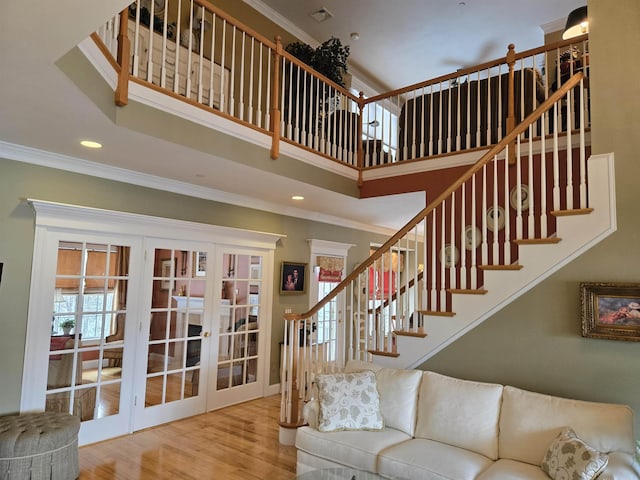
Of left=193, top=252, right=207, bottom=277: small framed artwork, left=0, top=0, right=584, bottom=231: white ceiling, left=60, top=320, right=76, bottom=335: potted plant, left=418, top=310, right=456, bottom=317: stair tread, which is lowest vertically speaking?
left=60, top=320, right=76, bottom=335: potted plant

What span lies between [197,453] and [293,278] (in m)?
2.74

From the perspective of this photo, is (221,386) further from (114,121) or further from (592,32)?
(592,32)

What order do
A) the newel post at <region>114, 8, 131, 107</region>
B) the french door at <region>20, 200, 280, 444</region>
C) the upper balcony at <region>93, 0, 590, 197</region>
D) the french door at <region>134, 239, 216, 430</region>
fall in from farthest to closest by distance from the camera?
the french door at <region>134, 239, 216, 430</region>
the upper balcony at <region>93, 0, 590, 197</region>
the french door at <region>20, 200, 280, 444</region>
the newel post at <region>114, 8, 131, 107</region>

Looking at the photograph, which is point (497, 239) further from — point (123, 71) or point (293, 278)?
point (293, 278)

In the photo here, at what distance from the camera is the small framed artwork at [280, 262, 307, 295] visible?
578 cm

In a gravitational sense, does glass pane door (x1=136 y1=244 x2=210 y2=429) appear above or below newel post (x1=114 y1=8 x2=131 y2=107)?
below

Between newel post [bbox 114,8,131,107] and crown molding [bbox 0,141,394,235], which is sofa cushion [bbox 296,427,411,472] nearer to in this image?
newel post [bbox 114,8,131,107]

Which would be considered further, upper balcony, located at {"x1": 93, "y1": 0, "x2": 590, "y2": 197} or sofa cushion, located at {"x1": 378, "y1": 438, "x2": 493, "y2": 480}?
upper balcony, located at {"x1": 93, "y1": 0, "x2": 590, "y2": 197}

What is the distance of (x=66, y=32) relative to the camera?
1706mm

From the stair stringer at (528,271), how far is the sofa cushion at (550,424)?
660mm

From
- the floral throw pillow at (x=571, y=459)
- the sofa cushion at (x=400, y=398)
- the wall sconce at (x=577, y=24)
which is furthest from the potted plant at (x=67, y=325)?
the wall sconce at (x=577, y=24)

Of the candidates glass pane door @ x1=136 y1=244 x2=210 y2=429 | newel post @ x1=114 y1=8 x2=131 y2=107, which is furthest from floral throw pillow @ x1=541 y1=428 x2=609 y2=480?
glass pane door @ x1=136 y1=244 x2=210 y2=429

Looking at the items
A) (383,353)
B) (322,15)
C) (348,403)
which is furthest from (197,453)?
(322,15)

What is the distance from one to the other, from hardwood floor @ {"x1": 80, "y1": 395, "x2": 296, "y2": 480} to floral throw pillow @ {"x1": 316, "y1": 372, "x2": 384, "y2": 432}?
2.07ft
